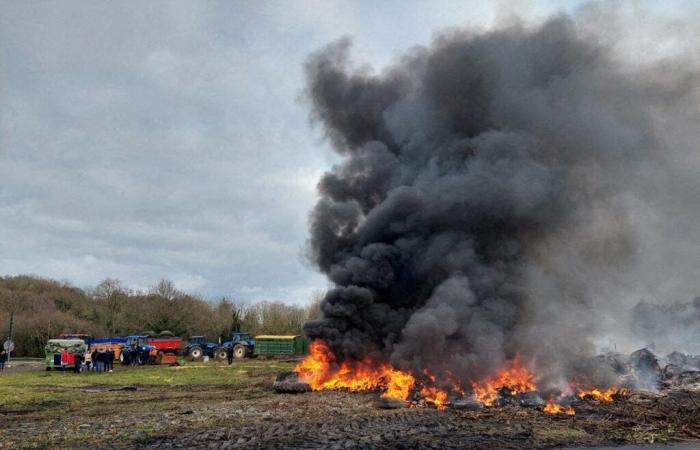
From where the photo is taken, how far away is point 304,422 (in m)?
14.9

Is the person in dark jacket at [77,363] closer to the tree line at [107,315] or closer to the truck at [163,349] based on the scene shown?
the truck at [163,349]

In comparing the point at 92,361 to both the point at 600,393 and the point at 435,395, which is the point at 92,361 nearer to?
the point at 435,395

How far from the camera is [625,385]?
21531 millimetres

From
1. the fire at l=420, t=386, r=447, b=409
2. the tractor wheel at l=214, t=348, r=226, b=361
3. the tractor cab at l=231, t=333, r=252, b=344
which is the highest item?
the tractor cab at l=231, t=333, r=252, b=344

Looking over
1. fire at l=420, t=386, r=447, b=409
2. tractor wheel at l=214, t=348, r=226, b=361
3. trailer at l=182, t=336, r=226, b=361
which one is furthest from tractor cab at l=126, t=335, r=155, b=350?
fire at l=420, t=386, r=447, b=409

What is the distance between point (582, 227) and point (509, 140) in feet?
24.7

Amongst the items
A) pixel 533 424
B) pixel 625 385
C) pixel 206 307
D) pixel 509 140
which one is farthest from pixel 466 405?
pixel 206 307

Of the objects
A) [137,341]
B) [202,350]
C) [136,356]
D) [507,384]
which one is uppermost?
[137,341]

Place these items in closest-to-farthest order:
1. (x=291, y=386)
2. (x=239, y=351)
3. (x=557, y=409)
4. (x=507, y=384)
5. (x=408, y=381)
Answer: (x=557, y=409) → (x=507, y=384) → (x=408, y=381) → (x=291, y=386) → (x=239, y=351)

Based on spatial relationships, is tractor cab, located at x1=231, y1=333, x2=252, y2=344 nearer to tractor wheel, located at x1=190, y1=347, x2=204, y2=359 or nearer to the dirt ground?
tractor wheel, located at x1=190, y1=347, x2=204, y2=359

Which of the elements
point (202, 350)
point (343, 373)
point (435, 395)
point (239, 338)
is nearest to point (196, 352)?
point (202, 350)

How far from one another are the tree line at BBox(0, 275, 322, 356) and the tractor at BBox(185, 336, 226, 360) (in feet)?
39.6

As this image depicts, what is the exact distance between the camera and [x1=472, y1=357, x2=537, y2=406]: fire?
18947 mm

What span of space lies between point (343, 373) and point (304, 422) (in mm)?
9131
